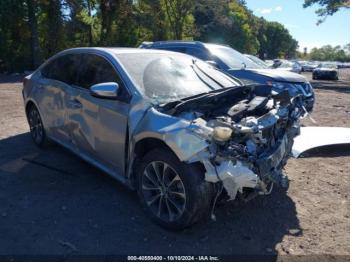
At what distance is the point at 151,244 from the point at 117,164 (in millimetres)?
1104

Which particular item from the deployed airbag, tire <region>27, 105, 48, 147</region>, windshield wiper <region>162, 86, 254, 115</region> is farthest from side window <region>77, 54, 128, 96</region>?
the deployed airbag

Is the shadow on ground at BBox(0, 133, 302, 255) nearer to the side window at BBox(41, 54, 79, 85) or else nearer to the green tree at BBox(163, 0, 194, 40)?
the side window at BBox(41, 54, 79, 85)

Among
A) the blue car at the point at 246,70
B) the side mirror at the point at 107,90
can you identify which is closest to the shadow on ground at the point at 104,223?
the side mirror at the point at 107,90

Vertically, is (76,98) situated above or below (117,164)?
above

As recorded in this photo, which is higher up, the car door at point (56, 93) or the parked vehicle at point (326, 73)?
the car door at point (56, 93)

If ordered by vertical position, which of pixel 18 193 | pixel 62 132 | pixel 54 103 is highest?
pixel 54 103

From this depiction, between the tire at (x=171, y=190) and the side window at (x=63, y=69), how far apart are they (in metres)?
2.07

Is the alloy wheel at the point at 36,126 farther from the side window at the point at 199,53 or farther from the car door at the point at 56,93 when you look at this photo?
the side window at the point at 199,53

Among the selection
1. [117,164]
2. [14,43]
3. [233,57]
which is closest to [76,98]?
[117,164]

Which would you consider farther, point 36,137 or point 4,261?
point 36,137

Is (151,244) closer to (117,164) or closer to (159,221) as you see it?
(159,221)

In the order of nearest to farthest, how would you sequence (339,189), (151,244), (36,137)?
(151,244)
(339,189)
(36,137)

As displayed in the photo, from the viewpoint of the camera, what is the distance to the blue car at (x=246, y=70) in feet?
28.4

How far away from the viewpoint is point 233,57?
998 cm
